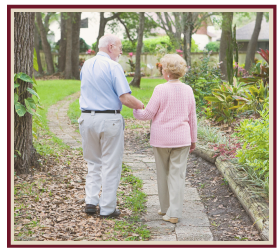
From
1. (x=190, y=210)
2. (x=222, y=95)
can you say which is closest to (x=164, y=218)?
(x=190, y=210)

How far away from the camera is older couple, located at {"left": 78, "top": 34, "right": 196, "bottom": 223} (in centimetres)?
348

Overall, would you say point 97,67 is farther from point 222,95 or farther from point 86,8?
point 222,95

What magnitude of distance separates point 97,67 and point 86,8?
24.7 inches

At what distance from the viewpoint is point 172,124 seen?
11.5 feet

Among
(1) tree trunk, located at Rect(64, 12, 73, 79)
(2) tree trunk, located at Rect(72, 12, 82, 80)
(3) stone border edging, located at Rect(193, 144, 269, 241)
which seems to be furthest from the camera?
(2) tree trunk, located at Rect(72, 12, 82, 80)

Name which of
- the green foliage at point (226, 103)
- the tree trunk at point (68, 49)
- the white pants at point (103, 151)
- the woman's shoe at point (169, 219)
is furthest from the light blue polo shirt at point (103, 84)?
the tree trunk at point (68, 49)

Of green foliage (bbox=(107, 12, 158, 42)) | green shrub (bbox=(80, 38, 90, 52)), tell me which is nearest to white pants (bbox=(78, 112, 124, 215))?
green foliage (bbox=(107, 12, 158, 42))

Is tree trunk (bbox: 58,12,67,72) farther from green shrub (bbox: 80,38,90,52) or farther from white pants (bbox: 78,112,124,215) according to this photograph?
white pants (bbox: 78,112,124,215)

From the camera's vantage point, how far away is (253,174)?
13.3ft

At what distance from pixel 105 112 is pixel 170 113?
2.10ft

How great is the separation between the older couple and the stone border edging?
0.69 meters

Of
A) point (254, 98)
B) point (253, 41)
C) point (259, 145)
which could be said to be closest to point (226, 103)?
point (254, 98)

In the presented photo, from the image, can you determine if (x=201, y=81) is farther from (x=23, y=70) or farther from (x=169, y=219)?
(x=169, y=219)

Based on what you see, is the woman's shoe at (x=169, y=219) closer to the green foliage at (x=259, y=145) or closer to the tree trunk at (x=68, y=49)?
the green foliage at (x=259, y=145)
